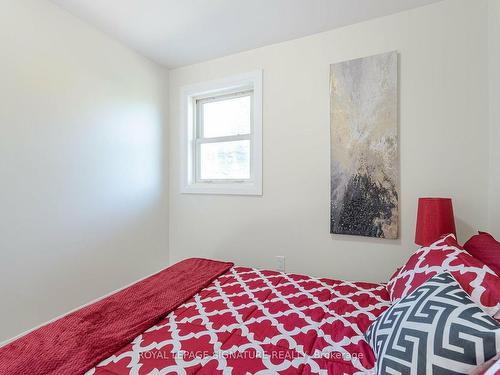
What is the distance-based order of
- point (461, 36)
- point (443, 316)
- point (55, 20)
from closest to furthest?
point (443, 316) → point (461, 36) → point (55, 20)

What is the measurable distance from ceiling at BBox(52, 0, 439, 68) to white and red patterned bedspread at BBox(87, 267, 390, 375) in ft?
6.41

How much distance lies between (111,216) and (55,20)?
5.09 feet

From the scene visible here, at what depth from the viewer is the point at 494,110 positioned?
161cm

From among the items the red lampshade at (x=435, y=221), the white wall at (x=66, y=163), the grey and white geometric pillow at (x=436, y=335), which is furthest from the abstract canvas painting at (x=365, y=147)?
the white wall at (x=66, y=163)

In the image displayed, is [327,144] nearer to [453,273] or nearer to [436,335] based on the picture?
[453,273]

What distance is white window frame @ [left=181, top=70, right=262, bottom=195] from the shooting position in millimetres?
2424

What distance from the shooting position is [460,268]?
990mm

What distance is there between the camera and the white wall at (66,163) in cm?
165

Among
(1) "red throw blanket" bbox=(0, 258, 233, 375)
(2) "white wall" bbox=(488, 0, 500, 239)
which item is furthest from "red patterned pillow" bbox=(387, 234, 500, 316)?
(1) "red throw blanket" bbox=(0, 258, 233, 375)

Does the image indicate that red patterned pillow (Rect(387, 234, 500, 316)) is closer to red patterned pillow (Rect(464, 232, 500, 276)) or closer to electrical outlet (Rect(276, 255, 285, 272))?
red patterned pillow (Rect(464, 232, 500, 276))

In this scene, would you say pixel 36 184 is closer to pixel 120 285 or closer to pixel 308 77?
pixel 120 285

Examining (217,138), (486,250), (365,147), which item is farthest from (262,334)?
(217,138)

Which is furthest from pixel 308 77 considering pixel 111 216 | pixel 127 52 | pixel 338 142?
pixel 111 216

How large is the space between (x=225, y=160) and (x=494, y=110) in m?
2.17
